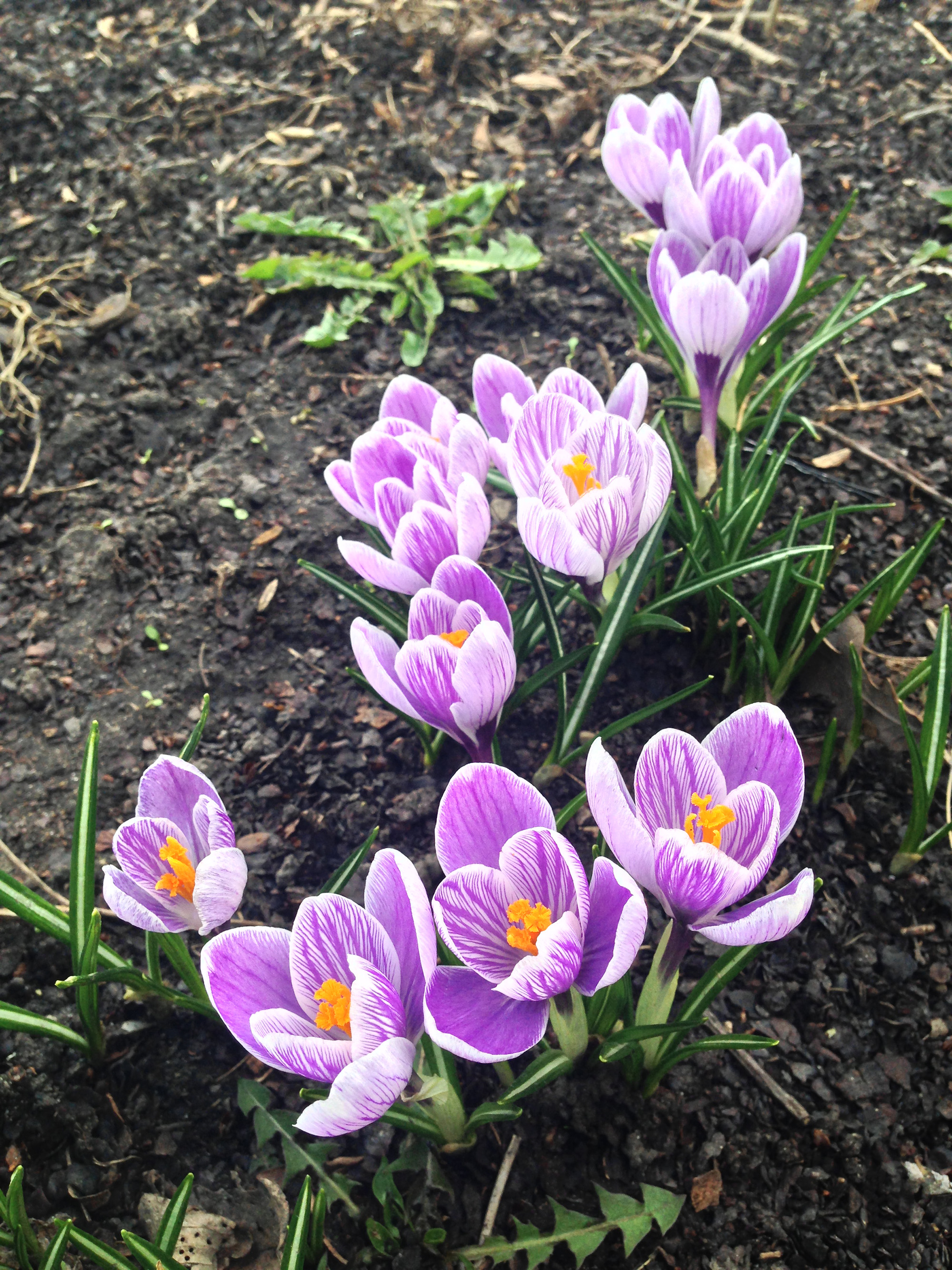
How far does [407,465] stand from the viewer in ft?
4.46

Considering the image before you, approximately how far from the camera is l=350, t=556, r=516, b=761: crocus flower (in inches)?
44.0

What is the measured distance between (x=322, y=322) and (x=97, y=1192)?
203 cm

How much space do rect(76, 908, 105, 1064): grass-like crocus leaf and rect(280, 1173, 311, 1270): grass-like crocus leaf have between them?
1.27 feet

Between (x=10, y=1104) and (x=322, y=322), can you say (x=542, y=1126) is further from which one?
(x=322, y=322)

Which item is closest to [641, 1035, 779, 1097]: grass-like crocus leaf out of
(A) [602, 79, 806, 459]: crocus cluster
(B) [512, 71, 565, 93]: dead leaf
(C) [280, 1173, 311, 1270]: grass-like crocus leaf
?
(C) [280, 1173, 311, 1270]: grass-like crocus leaf

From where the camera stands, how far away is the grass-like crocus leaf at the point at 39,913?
129cm

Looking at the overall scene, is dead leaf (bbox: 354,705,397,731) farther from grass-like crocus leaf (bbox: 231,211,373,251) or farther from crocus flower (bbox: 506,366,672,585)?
grass-like crocus leaf (bbox: 231,211,373,251)

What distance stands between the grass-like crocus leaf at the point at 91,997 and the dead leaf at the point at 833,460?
5.71 ft

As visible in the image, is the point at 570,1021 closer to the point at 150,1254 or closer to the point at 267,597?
the point at 150,1254

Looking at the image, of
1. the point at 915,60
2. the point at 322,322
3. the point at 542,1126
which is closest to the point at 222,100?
the point at 322,322

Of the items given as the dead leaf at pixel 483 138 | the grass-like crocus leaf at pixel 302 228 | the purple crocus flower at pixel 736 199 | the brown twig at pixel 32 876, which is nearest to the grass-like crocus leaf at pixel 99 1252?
the brown twig at pixel 32 876

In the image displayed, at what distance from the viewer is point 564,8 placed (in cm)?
324

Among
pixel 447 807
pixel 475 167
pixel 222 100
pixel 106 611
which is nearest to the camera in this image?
pixel 447 807

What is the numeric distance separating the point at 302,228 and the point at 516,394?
1.42 meters
